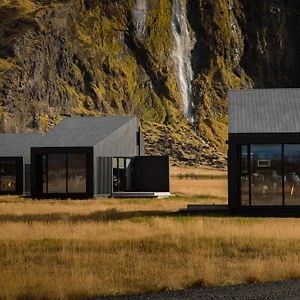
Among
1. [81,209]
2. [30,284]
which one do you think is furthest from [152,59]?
[30,284]

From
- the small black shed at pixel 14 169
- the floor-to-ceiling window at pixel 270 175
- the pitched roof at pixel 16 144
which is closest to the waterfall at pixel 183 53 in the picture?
the pitched roof at pixel 16 144

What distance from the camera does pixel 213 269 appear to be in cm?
1505

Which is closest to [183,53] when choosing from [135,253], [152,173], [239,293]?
[152,173]

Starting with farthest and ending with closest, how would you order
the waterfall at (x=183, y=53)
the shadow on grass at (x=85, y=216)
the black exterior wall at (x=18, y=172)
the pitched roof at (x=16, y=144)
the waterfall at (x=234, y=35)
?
the waterfall at (x=234, y=35)
the waterfall at (x=183, y=53)
the pitched roof at (x=16, y=144)
the black exterior wall at (x=18, y=172)
the shadow on grass at (x=85, y=216)

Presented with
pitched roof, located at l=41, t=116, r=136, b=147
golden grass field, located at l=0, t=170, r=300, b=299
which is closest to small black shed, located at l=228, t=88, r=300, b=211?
golden grass field, located at l=0, t=170, r=300, b=299

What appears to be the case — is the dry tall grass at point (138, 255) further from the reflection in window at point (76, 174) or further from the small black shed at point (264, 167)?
the reflection in window at point (76, 174)

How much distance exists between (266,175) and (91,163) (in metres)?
16.8

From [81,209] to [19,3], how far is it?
357 feet

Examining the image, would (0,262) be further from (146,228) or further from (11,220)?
(11,220)

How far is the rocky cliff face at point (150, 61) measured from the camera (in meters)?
116

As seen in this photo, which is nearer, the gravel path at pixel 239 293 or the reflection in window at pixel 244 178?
the gravel path at pixel 239 293

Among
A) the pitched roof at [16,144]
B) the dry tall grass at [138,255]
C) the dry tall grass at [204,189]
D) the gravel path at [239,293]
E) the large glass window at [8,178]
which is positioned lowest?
the gravel path at [239,293]

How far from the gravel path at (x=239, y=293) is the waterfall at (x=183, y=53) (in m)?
131

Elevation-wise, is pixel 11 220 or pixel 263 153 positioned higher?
pixel 263 153
